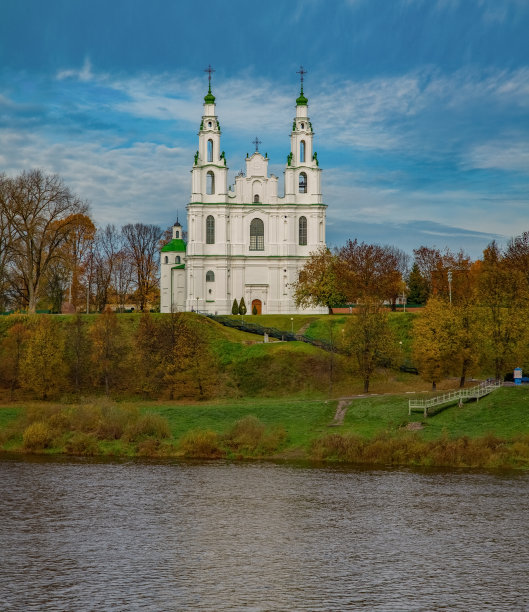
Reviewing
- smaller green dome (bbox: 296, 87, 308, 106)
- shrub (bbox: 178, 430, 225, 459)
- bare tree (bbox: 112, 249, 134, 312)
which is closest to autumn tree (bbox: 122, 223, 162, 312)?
bare tree (bbox: 112, 249, 134, 312)

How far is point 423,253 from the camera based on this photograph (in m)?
109

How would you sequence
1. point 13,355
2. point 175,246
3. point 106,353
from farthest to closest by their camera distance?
point 175,246 < point 106,353 < point 13,355

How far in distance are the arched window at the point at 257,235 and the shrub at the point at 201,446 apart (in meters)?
48.5

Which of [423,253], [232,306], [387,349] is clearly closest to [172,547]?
[387,349]

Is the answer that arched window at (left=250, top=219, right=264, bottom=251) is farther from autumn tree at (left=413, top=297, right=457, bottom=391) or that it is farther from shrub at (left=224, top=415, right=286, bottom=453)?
shrub at (left=224, top=415, right=286, bottom=453)

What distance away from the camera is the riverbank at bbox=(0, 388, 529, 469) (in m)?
46.8

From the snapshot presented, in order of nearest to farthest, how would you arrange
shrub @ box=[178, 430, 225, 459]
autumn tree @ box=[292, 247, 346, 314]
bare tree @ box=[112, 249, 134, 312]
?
shrub @ box=[178, 430, 225, 459], autumn tree @ box=[292, 247, 346, 314], bare tree @ box=[112, 249, 134, 312]

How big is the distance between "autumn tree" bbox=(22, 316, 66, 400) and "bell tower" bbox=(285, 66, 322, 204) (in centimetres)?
3868

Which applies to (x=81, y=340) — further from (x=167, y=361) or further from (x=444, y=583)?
(x=444, y=583)

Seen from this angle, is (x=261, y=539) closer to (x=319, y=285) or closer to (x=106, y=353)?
(x=106, y=353)

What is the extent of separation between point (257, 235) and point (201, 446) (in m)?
50.1

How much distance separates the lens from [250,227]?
96.8 metres

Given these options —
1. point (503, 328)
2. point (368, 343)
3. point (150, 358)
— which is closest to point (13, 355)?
point (150, 358)

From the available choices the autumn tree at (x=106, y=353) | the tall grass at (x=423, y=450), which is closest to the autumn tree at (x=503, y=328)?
the tall grass at (x=423, y=450)
